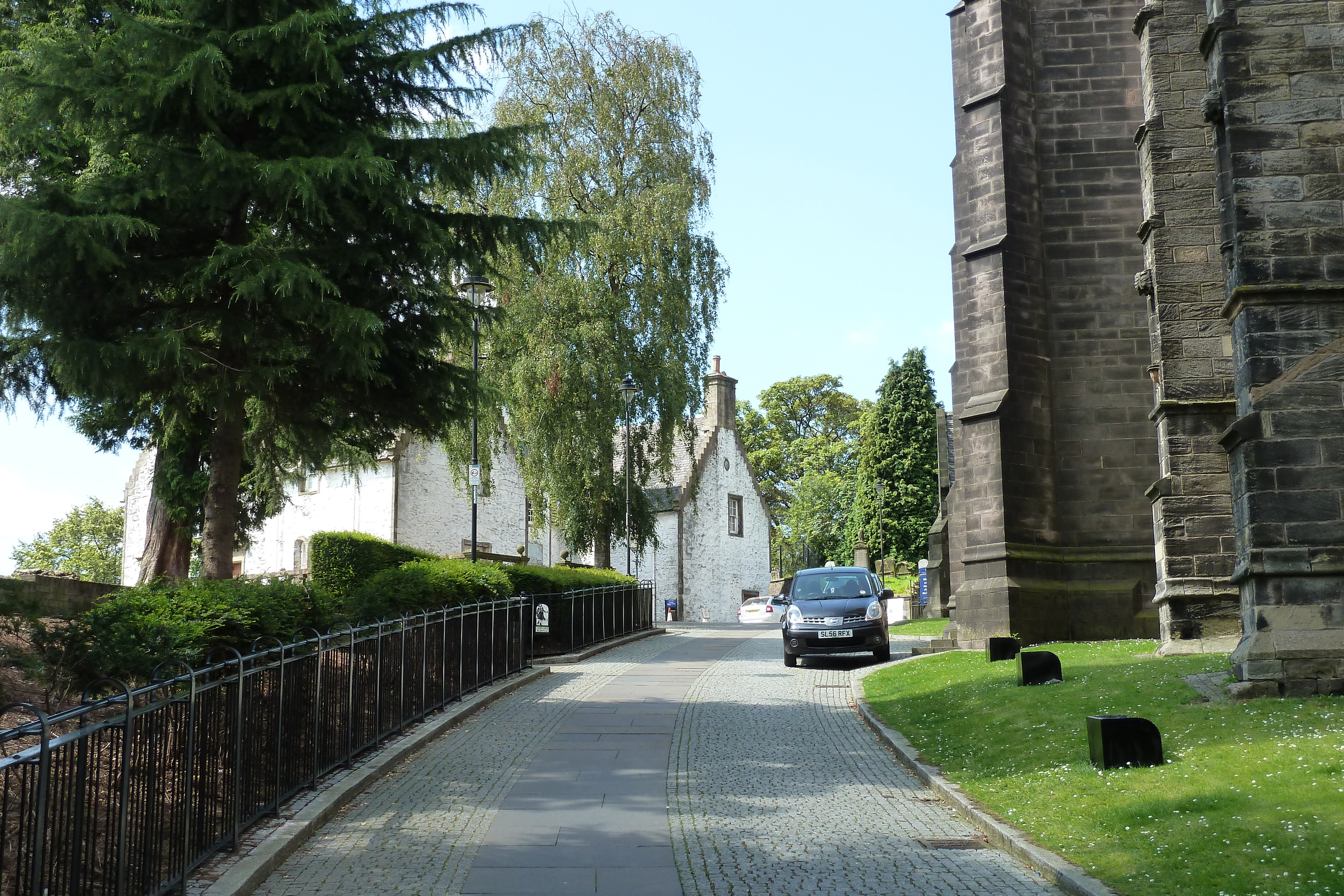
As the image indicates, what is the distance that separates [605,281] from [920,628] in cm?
1323

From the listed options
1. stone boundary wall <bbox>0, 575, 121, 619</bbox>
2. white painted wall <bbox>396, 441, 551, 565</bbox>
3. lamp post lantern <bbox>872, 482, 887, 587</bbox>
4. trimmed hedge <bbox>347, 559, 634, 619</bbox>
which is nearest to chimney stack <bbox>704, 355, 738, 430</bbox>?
lamp post lantern <bbox>872, 482, 887, 587</bbox>

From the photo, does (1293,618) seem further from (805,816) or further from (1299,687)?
(805,816)

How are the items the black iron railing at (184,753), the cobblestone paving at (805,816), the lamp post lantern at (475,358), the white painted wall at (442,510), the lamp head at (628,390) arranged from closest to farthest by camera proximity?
1. the black iron railing at (184,753)
2. the cobblestone paving at (805,816)
3. the lamp post lantern at (475,358)
4. the lamp head at (628,390)
5. the white painted wall at (442,510)

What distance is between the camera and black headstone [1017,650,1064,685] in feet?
47.4

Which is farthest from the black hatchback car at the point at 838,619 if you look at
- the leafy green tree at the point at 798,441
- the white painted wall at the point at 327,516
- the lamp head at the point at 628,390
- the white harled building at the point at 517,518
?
the leafy green tree at the point at 798,441

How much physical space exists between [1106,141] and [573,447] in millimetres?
13290

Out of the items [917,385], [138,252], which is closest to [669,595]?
[917,385]

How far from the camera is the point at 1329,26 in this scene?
1263 cm

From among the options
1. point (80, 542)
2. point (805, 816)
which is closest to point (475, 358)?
point (805, 816)

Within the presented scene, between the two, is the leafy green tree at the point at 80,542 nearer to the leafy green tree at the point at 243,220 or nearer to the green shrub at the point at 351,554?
the green shrub at the point at 351,554

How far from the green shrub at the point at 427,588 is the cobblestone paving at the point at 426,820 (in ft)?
5.24

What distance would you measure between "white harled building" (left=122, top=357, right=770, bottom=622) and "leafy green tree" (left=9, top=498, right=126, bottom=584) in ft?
108

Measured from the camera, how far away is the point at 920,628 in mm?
33656

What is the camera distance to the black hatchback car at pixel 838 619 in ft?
68.4
